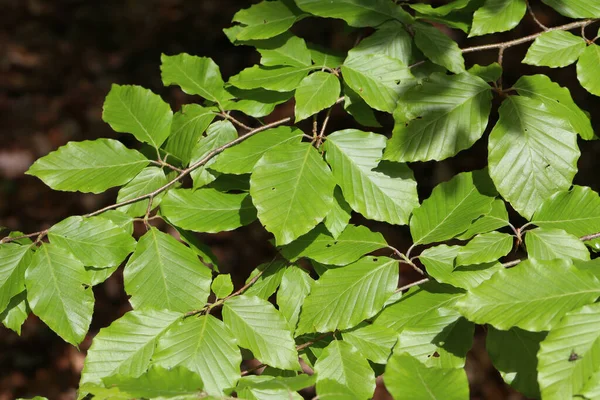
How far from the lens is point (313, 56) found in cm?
127

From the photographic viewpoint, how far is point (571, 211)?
3.38 feet

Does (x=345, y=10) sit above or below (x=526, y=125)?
above

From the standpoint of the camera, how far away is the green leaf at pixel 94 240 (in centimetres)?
110

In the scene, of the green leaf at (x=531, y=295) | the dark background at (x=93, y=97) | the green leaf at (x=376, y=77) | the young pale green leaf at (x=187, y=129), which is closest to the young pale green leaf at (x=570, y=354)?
the green leaf at (x=531, y=295)

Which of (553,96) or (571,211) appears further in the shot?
(553,96)

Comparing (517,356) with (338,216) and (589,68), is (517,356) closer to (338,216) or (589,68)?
(338,216)

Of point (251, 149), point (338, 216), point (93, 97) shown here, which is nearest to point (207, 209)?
point (251, 149)

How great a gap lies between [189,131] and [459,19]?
612mm

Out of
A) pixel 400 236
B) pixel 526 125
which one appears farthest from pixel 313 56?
pixel 400 236

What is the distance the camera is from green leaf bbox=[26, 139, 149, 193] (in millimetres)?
1173

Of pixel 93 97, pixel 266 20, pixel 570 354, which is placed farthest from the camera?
pixel 93 97

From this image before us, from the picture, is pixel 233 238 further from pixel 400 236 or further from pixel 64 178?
pixel 64 178

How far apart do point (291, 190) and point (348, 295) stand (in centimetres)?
20

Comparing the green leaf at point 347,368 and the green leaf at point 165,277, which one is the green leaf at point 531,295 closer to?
the green leaf at point 347,368
